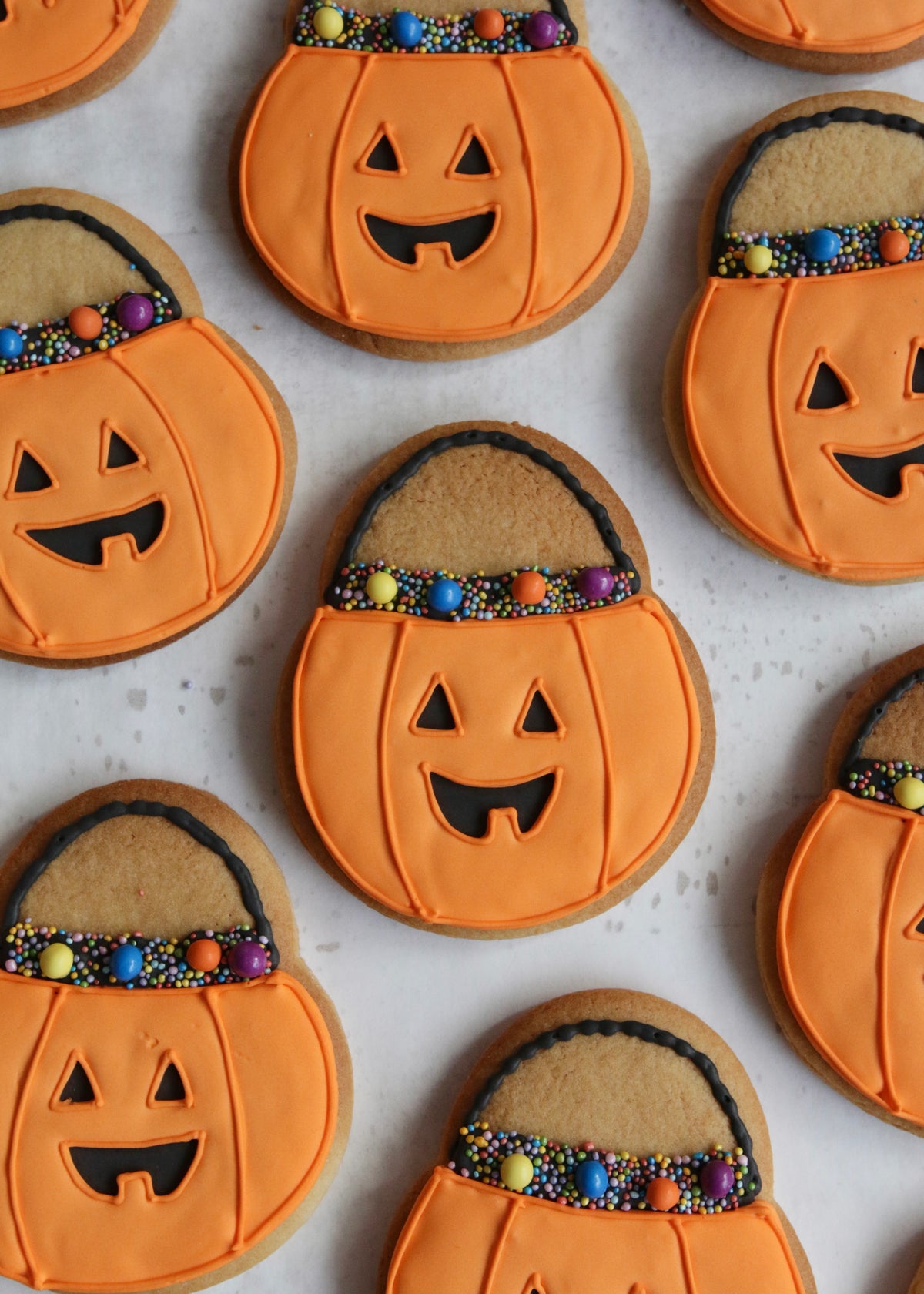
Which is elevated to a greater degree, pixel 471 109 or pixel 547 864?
pixel 471 109

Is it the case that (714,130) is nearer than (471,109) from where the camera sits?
No

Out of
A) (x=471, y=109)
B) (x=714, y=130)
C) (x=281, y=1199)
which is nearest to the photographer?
Result: (x=281, y=1199)

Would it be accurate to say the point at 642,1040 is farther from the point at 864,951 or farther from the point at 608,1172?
the point at 864,951

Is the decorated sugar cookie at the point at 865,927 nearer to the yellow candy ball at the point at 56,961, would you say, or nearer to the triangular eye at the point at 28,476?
the yellow candy ball at the point at 56,961

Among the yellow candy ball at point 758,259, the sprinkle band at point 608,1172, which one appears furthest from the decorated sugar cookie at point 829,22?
the sprinkle band at point 608,1172

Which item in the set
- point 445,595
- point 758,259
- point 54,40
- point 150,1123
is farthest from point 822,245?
point 150,1123

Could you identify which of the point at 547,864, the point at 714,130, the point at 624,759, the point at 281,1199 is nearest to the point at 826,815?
the point at 624,759

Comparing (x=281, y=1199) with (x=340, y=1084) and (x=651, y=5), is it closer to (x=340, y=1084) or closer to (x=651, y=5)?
(x=340, y=1084)
